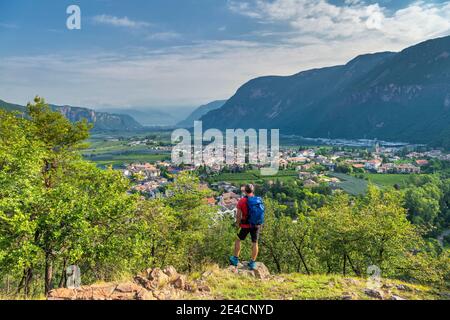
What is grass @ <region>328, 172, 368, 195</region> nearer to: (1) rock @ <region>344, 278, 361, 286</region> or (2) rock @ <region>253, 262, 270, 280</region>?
(1) rock @ <region>344, 278, 361, 286</region>

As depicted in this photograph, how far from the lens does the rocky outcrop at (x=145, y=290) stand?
6723 mm

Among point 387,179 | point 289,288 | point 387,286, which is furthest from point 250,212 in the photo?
point 387,179

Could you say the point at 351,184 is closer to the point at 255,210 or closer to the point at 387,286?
the point at 387,286

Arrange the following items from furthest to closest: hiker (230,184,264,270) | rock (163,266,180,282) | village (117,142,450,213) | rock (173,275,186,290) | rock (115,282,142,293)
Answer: village (117,142,450,213)
hiker (230,184,264,270)
rock (163,266,180,282)
rock (173,275,186,290)
rock (115,282,142,293)

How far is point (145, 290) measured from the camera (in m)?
7.12

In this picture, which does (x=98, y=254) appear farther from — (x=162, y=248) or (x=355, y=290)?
(x=355, y=290)

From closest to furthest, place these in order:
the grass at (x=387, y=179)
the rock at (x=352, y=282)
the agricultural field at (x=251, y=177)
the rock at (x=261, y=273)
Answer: the rock at (x=352, y=282)
the rock at (x=261, y=273)
the grass at (x=387, y=179)
the agricultural field at (x=251, y=177)

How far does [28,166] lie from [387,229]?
15.0 meters

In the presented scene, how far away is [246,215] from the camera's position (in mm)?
8516

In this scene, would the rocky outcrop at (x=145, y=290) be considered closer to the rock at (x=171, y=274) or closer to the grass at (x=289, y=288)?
the rock at (x=171, y=274)

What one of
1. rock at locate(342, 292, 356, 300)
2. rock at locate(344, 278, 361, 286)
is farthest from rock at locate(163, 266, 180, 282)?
rock at locate(344, 278, 361, 286)

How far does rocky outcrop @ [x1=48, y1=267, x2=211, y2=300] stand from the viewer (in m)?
6.72

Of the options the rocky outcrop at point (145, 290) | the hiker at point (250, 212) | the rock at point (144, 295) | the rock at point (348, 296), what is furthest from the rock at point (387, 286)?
the rock at point (144, 295)
